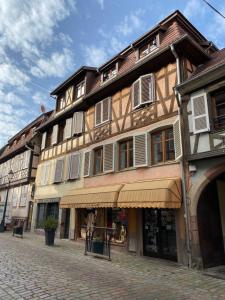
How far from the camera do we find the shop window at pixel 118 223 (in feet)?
35.8

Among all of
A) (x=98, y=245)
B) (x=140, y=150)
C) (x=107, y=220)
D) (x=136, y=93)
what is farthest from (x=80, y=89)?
(x=98, y=245)

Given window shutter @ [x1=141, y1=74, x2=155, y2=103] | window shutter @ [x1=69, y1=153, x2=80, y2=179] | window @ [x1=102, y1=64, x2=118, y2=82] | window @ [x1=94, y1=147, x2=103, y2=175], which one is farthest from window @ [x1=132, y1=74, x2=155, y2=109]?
window shutter @ [x1=69, y1=153, x2=80, y2=179]

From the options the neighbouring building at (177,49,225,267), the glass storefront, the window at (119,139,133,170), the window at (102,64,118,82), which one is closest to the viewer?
the neighbouring building at (177,49,225,267)

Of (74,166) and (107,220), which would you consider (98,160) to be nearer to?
→ (74,166)

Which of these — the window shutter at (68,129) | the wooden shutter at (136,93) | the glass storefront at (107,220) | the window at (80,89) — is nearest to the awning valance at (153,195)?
the glass storefront at (107,220)

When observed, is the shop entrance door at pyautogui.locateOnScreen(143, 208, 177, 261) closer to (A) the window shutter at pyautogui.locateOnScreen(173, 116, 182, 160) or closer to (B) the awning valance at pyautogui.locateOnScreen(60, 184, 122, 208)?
(B) the awning valance at pyautogui.locateOnScreen(60, 184, 122, 208)

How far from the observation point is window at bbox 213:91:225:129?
8.32m

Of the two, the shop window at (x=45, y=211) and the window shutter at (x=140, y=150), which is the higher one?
the window shutter at (x=140, y=150)

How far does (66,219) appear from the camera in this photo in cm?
1517

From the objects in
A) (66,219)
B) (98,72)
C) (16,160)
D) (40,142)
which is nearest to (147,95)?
(98,72)

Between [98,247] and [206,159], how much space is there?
512 cm

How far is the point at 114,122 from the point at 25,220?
1235 centimetres

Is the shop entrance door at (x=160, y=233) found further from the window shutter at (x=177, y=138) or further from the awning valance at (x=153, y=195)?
the window shutter at (x=177, y=138)

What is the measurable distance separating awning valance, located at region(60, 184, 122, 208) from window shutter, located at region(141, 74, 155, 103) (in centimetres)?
400
